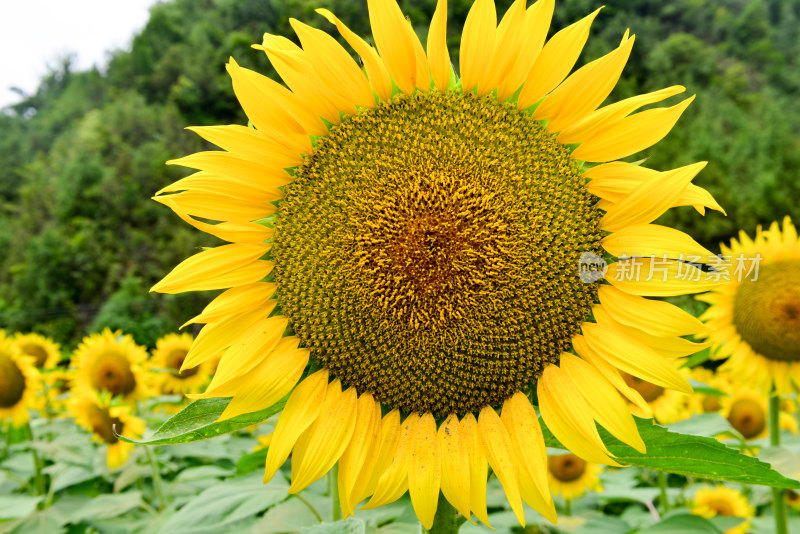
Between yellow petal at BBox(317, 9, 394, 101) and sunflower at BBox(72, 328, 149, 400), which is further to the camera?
sunflower at BBox(72, 328, 149, 400)

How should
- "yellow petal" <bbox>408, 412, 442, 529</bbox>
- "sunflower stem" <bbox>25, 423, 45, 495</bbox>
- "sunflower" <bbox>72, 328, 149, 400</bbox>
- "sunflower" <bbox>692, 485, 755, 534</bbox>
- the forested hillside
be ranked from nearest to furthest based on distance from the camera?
"yellow petal" <bbox>408, 412, 442, 529</bbox>
"sunflower" <bbox>692, 485, 755, 534</bbox>
"sunflower stem" <bbox>25, 423, 45, 495</bbox>
"sunflower" <bbox>72, 328, 149, 400</bbox>
the forested hillside

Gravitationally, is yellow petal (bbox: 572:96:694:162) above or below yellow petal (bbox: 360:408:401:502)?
above

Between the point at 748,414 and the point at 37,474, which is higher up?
the point at 748,414

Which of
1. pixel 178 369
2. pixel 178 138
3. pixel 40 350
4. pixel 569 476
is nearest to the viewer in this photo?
pixel 569 476

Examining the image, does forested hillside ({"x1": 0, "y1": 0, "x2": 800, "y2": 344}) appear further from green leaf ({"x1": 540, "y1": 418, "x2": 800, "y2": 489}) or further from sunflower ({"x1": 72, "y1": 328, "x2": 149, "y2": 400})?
green leaf ({"x1": 540, "y1": 418, "x2": 800, "y2": 489})

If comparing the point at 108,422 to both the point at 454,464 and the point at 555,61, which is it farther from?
the point at 555,61

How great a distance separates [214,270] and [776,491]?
2103mm

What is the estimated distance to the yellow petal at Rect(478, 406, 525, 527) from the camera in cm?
117

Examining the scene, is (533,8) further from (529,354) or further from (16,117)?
(16,117)

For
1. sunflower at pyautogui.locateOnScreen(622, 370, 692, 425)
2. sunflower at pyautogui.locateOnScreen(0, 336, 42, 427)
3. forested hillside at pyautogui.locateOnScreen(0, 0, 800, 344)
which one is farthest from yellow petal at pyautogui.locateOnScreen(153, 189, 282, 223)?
forested hillside at pyautogui.locateOnScreen(0, 0, 800, 344)

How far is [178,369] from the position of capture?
16.0 feet

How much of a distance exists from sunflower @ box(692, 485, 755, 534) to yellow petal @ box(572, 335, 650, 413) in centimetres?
233

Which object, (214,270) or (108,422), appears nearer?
(214,270)

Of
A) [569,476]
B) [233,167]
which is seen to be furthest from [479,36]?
[569,476]
